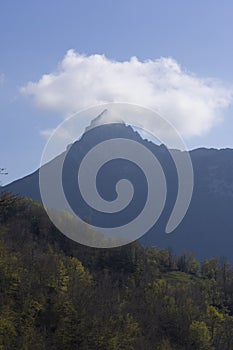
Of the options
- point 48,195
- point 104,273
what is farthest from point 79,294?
point 48,195

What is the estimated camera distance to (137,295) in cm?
8106

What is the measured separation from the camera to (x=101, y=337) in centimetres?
4647

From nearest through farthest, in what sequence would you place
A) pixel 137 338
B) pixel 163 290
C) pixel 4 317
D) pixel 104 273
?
pixel 4 317, pixel 137 338, pixel 163 290, pixel 104 273

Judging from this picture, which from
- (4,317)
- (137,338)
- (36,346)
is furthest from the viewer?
(137,338)

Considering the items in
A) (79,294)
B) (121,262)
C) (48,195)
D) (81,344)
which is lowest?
(81,344)

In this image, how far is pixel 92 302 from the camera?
56656mm

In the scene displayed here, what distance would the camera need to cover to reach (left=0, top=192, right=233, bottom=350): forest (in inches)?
1864

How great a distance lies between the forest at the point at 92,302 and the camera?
47.3 metres

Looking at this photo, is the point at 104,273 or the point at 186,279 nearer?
the point at 104,273

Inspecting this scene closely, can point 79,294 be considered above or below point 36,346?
above

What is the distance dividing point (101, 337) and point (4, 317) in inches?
357

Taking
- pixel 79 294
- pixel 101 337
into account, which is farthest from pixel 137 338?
pixel 79 294

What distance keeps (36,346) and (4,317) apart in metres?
4.96

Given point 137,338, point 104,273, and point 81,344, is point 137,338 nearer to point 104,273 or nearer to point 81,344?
point 81,344
